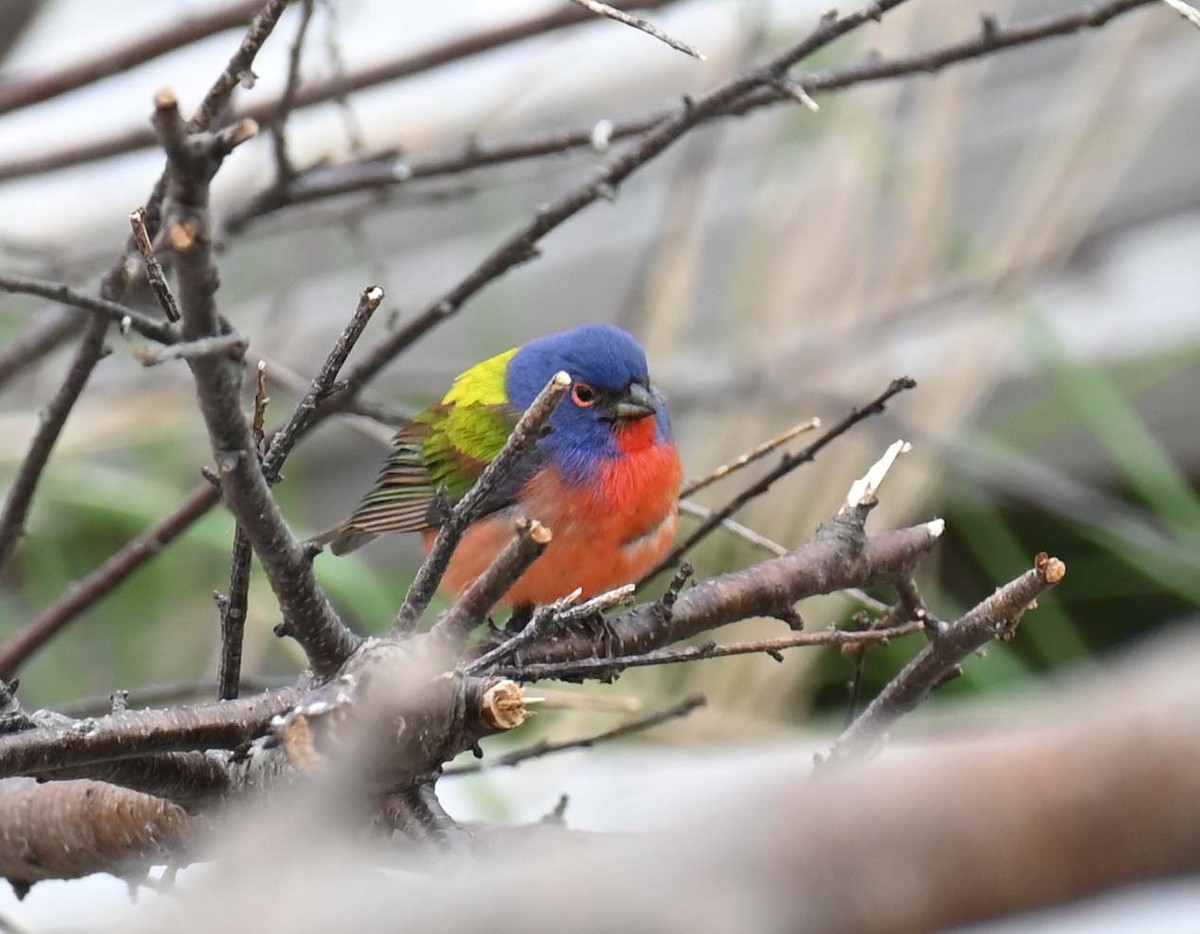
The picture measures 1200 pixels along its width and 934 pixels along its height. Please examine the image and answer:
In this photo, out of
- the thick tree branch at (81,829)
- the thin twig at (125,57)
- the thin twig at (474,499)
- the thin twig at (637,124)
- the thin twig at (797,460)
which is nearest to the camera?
the thin twig at (474,499)

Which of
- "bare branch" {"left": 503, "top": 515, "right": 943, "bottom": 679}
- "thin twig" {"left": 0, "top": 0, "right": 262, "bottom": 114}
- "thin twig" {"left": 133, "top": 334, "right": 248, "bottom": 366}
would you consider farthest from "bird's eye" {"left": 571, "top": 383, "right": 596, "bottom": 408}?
"thin twig" {"left": 133, "top": 334, "right": 248, "bottom": 366}

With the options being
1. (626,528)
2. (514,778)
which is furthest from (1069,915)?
(514,778)

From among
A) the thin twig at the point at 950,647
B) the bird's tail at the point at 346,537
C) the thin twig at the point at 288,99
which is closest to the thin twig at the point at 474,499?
the thin twig at the point at 950,647

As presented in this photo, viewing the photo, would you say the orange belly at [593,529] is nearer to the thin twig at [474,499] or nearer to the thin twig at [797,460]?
the thin twig at [797,460]

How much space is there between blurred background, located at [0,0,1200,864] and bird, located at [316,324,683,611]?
0.76 meters

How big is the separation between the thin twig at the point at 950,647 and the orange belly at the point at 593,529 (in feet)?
2.68

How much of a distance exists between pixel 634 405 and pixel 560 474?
0.59 ft

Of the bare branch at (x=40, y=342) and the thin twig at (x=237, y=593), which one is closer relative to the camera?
the thin twig at (x=237, y=593)

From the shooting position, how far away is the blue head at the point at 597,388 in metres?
2.46

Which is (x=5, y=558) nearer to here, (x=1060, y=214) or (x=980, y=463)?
(x=980, y=463)

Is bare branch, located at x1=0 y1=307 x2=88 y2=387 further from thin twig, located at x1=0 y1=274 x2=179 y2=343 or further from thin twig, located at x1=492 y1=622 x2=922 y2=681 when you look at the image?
thin twig, located at x1=492 y1=622 x2=922 y2=681

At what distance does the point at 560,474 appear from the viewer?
94.0 inches

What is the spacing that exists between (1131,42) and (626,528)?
2.40 m

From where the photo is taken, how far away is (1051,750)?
37 centimetres
